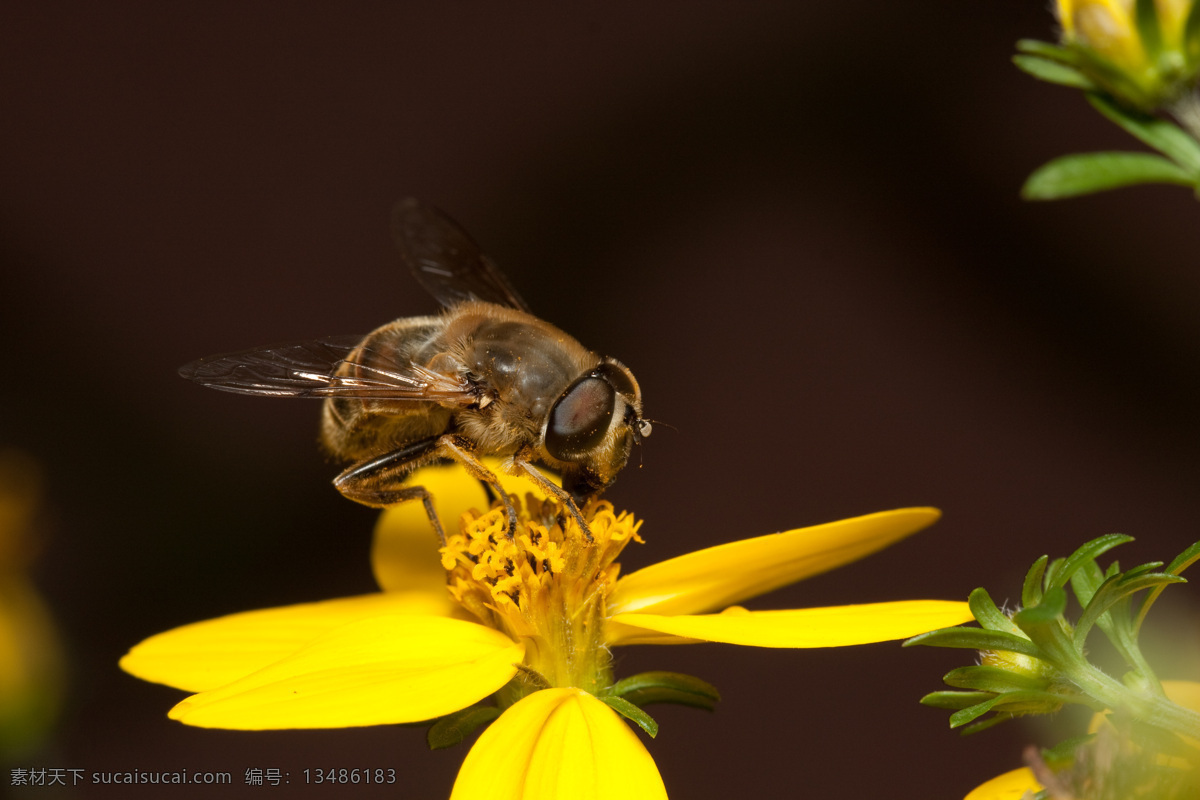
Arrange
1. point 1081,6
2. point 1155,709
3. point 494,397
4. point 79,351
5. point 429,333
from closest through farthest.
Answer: point 1155,709, point 1081,6, point 494,397, point 429,333, point 79,351

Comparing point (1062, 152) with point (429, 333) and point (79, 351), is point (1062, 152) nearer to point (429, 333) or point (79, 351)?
point (429, 333)

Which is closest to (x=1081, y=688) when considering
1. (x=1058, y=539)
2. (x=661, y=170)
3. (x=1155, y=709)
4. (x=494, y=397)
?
(x=1155, y=709)

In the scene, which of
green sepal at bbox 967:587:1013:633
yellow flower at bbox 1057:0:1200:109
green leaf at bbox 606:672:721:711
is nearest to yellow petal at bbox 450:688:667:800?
green leaf at bbox 606:672:721:711

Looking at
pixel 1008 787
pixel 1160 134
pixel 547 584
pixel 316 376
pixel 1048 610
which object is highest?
pixel 316 376

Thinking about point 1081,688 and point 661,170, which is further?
point 661,170

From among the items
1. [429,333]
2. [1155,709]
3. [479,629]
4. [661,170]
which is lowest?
[1155,709]

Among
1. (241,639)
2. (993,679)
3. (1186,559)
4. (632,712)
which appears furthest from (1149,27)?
(241,639)

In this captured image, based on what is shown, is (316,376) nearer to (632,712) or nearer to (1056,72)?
(632,712)
